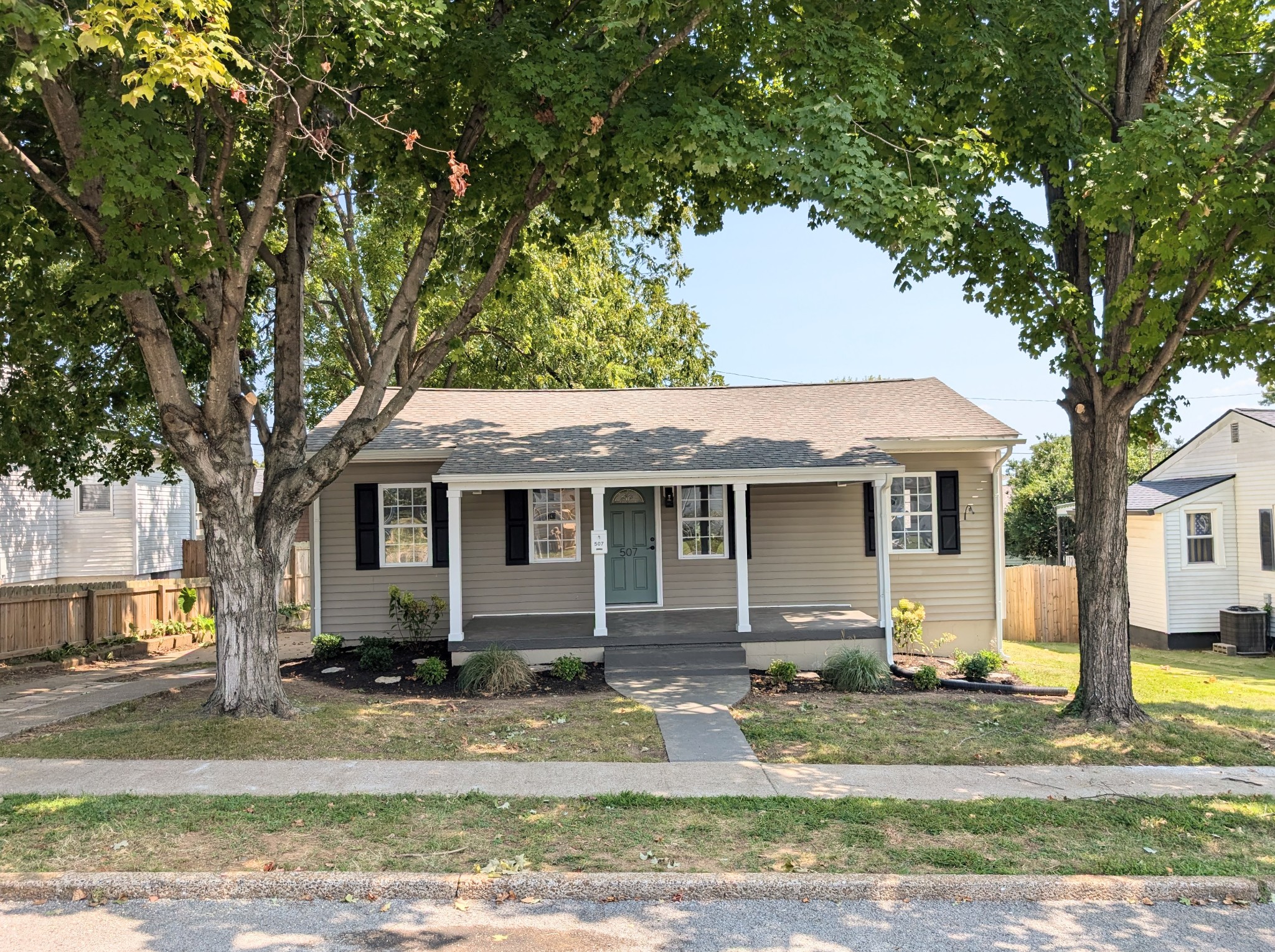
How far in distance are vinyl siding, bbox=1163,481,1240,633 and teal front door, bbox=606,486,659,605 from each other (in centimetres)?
1290

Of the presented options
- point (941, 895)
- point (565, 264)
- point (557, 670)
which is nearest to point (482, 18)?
point (557, 670)

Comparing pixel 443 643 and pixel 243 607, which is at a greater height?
pixel 243 607

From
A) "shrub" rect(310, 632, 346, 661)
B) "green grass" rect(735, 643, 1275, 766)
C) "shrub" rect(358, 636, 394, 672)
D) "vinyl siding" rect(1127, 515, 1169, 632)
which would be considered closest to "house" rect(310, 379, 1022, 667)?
"shrub" rect(310, 632, 346, 661)

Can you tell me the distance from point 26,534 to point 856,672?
1985cm

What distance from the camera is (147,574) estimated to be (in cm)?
2439

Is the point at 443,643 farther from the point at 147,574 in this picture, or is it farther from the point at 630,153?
the point at 147,574

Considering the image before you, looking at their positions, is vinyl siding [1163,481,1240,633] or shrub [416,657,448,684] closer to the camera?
shrub [416,657,448,684]

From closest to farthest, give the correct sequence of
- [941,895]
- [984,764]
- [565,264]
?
[941,895], [984,764], [565,264]

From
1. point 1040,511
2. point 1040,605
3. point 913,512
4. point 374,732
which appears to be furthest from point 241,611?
point 1040,511

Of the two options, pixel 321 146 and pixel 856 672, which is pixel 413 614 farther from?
pixel 321 146

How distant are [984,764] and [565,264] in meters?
16.4

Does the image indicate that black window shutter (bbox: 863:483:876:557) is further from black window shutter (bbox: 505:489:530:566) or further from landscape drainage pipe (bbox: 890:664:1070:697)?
black window shutter (bbox: 505:489:530:566)

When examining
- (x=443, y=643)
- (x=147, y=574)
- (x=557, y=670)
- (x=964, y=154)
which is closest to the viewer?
(x=964, y=154)

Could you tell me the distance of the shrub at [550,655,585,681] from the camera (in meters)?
11.6
